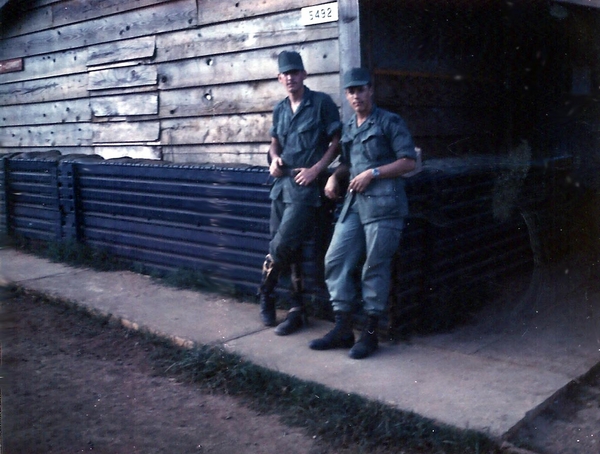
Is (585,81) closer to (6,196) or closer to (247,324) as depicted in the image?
(247,324)

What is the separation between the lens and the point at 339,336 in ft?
16.7

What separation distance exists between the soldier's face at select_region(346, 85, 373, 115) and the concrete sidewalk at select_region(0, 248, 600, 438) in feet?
5.53

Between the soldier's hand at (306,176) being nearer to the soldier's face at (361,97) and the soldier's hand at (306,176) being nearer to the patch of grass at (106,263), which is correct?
the soldier's face at (361,97)

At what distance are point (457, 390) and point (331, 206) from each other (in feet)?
6.07

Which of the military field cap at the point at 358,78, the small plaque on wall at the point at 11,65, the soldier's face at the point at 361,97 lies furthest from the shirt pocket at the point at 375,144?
the small plaque on wall at the point at 11,65

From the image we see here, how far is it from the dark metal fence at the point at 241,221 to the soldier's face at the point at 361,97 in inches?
31.5

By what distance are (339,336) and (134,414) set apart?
4.99 feet

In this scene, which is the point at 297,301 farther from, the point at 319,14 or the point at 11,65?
the point at 11,65

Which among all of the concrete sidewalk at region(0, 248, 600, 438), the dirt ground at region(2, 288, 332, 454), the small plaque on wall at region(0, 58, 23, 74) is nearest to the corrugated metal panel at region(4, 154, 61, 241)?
the small plaque on wall at region(0, 58, 23, 74)

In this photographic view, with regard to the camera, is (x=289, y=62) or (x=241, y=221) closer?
(x=289, y=62)

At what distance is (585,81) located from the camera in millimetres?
8352

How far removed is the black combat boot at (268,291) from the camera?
5.58 m

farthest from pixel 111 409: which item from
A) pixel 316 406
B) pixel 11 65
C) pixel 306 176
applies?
pixel 11 65

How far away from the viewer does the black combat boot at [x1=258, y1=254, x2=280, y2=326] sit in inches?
220
